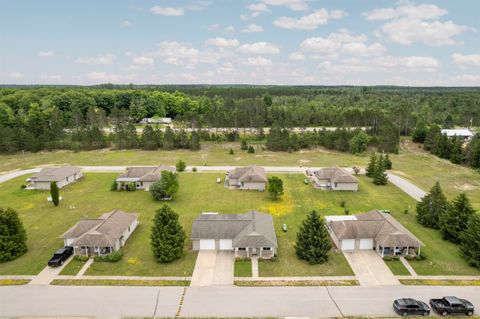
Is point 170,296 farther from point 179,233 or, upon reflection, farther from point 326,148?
point 326,148

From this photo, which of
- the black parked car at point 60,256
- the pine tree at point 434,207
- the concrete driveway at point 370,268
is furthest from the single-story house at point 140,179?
the pine tree at point 434,207

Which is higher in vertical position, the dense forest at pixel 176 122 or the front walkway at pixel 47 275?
the dense forest at pixel 176 122

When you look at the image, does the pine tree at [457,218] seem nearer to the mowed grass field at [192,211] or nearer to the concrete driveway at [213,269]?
the mowed grass field at [192,211]

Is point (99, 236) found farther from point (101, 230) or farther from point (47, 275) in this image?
point (47, 275)

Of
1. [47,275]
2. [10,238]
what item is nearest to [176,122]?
[10,238]

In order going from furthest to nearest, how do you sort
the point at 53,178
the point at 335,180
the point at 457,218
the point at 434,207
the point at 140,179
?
the point at 53,178
the point at 140,179
the point at 335,180
the point at 434,207
the point at 457,218

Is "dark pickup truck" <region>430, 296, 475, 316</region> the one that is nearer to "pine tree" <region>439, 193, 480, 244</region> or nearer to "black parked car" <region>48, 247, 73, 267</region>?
"pine tree" <region>439, 193, 480, 244</region>
